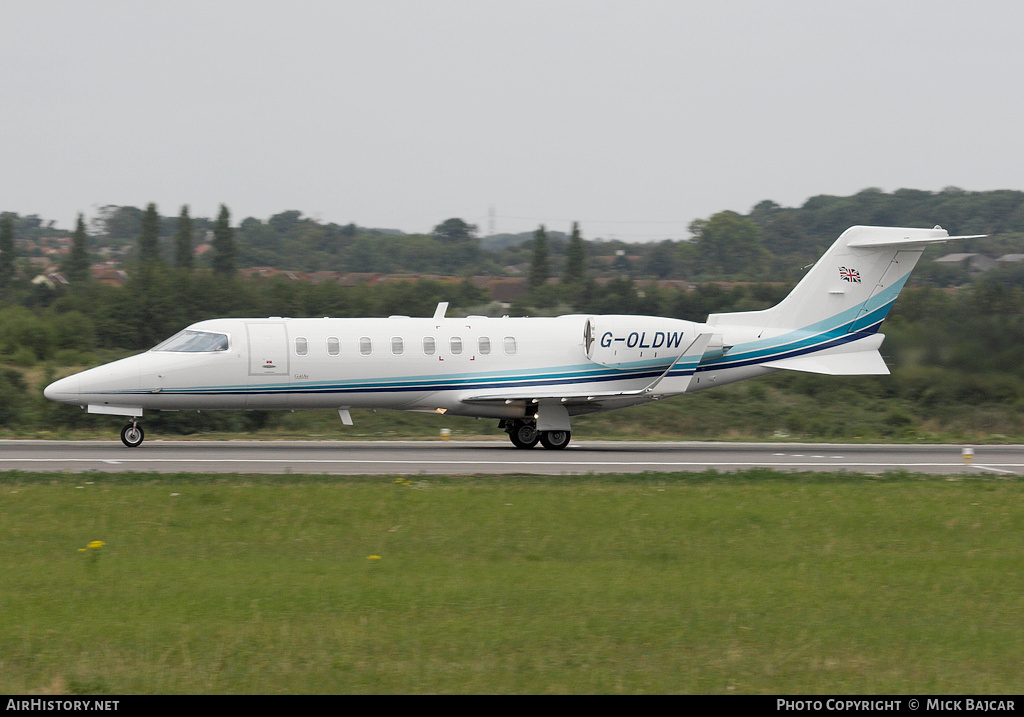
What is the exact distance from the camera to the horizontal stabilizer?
26.2 m

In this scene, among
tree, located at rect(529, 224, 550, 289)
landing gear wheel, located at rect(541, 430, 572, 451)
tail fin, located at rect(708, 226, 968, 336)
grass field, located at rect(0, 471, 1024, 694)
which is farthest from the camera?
tree, located at rect(529, 224, 550, 289)

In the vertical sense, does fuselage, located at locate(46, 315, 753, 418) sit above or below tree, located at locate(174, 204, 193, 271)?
below

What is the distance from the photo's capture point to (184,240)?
66.9 m

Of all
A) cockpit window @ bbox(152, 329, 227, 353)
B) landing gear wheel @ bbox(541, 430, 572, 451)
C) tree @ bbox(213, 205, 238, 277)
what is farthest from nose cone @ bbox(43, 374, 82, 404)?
tree @ bbox(213, 205, 238, 277)

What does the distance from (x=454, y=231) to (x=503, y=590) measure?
9464 centimetres

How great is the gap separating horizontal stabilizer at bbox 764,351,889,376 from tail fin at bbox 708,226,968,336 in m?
0.63

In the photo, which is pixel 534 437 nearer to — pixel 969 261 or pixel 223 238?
pixel 969 261

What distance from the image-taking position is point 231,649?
7.83 m

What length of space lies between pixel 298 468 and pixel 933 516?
35.2ft

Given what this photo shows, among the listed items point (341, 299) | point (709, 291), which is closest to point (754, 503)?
point (341, 299)

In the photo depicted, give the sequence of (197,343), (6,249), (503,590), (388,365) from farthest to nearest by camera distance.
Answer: (6,249) < (388,365) < (197,343) < (503,590)

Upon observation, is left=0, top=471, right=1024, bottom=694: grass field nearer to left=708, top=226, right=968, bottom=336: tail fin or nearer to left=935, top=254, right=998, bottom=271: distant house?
left=708, top=226, right=968, bottom=336: tail fin

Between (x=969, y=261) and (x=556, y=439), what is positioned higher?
(x=969, y=261)

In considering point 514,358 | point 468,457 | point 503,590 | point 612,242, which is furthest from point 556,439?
point 612,242
